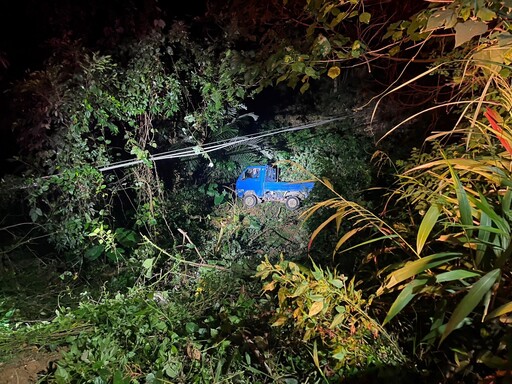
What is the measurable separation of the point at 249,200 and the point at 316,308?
298cm

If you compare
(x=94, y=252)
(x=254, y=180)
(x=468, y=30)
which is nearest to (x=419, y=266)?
(x=468, y=30)

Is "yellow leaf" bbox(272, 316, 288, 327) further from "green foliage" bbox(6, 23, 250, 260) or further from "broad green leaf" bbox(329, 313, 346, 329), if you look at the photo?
"green foliage" bbox(6, 23, 250, 260)

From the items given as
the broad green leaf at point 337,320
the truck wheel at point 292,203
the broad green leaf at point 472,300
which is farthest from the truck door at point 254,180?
the broad green leaf at point 472,300

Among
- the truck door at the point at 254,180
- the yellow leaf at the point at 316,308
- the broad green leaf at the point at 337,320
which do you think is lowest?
the truck door at the point at 254,180

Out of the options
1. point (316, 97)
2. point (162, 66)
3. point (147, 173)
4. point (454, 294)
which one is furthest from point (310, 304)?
point (316, 97)

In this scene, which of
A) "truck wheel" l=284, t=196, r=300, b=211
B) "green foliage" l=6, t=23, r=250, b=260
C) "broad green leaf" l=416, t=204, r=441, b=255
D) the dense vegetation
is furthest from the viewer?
"truck wheel" l=284, t=196, r=300, b=211

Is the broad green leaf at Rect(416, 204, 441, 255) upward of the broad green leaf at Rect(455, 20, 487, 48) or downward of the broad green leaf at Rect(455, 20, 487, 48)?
downward

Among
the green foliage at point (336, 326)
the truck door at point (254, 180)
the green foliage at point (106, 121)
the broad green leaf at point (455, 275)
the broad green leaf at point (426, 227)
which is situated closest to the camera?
the broad green leaf at point (455, 275)

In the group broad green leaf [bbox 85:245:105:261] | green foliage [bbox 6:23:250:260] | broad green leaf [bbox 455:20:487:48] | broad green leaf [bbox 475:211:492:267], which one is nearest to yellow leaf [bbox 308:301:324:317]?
broad green leaf [bbox 475:211:492:267]

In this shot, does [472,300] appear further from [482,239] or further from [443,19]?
[443,19]

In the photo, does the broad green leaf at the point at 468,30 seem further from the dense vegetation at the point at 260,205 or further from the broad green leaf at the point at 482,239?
the broad green leaf at the point at 482,239

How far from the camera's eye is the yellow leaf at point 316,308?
1562mm

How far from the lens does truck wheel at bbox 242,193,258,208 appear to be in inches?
177

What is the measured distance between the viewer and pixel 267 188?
4.56m
